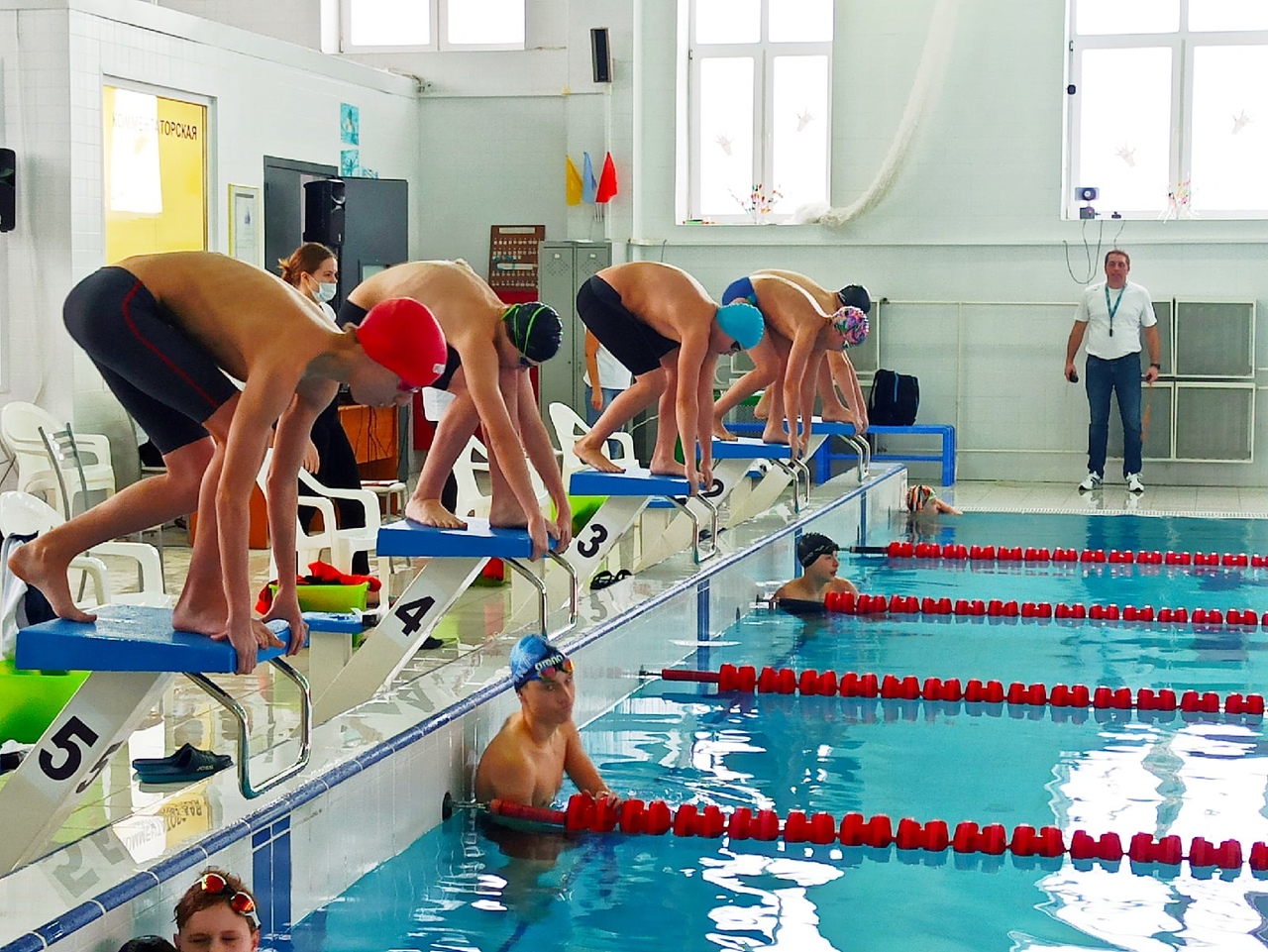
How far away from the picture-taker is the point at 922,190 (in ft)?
47.0

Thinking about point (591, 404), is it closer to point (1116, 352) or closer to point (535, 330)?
point (1116, 352)

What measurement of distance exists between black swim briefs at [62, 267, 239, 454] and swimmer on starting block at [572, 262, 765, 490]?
3.42m

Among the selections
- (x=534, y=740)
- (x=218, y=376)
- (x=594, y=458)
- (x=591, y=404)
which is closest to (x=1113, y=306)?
(x=591, y=404)

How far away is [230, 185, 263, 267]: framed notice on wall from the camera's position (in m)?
11.5

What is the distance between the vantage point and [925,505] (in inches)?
463

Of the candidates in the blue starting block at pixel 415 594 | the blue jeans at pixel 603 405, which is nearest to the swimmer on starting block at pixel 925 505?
the blue jeans at pixel 603 405

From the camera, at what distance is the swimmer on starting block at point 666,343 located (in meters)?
6.98

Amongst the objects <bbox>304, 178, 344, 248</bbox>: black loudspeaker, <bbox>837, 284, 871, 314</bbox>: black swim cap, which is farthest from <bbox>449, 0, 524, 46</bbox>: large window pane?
<bbox>837, 284, 871, 314</bbox>: black swim cap

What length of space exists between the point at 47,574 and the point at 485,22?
12.1 m

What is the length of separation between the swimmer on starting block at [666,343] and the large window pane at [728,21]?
7932mm

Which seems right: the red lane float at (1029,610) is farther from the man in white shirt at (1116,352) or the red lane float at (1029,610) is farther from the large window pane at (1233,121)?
the large window pane at (1233,121)

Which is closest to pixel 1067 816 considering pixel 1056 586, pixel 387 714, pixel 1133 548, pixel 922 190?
pixel 387 714

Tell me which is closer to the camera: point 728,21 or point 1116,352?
point 1116,352

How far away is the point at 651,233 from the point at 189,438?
449 inches
